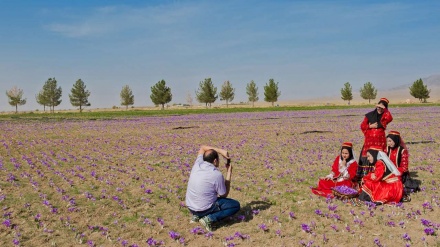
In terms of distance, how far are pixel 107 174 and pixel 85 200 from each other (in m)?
3.31

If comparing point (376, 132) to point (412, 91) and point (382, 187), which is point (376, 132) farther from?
point (412, 91)

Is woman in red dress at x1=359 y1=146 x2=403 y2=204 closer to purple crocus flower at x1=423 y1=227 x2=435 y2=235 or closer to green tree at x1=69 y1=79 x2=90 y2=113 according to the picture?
purple crocus flower at x1=423 y1=227 x2=435 y2=235

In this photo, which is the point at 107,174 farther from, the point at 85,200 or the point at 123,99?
the point at 123,99

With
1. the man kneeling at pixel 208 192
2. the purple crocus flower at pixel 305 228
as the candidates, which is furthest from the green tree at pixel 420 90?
the man kneeling at pixel 208 192

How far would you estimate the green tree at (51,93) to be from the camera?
106062 mm

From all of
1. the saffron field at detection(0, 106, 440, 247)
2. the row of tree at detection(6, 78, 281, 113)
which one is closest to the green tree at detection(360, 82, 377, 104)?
the row of tree at detection(6, 78, 281, 113)

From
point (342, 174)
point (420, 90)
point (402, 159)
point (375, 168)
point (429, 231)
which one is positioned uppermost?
point (420, 90)

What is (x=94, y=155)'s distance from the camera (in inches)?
696

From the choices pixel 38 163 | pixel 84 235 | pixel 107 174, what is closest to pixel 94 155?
pixel 38 163

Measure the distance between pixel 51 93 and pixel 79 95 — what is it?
26.7 feet

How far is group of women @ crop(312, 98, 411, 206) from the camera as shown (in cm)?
936

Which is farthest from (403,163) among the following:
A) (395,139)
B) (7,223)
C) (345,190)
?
(7,223)

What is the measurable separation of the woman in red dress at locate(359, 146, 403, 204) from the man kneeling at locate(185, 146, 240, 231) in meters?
3.75

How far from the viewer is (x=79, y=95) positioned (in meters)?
106
